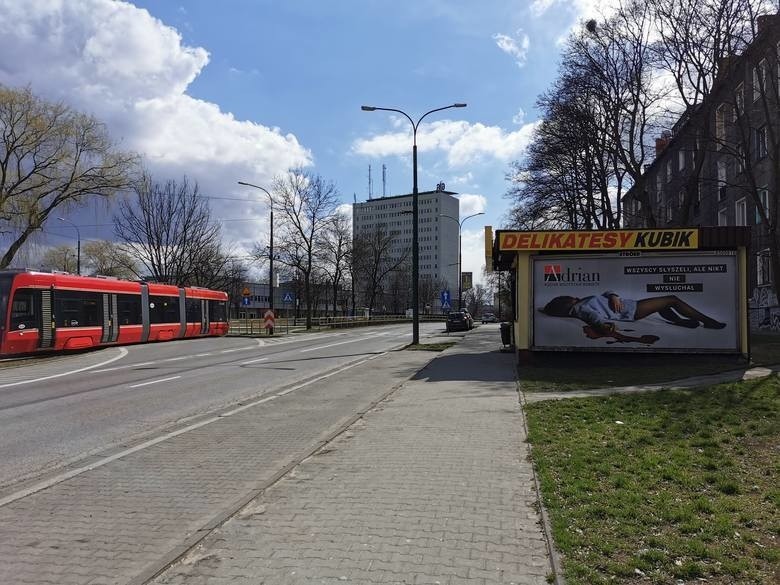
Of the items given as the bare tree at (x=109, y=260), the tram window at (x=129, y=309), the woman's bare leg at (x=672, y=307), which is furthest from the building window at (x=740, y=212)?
the bare tree at (x=109, y=260)

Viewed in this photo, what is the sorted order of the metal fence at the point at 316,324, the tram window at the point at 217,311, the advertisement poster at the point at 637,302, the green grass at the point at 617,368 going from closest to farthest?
the green grass at the point at 617,368 < the advertisement poster at the point at 637,302 < the tram window at the point at 217,311 < the metal fence at the point at 316,324

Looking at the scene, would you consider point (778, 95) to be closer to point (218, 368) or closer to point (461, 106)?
point (461, 106)

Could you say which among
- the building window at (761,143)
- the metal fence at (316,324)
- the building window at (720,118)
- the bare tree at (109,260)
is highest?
the building window at (720,118)

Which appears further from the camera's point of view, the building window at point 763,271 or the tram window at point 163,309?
the building window at point 763,271

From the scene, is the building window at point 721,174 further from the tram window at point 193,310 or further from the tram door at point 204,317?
the tram window at point 193,310

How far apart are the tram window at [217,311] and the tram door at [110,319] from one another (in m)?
9.69

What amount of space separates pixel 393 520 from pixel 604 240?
47.6ft

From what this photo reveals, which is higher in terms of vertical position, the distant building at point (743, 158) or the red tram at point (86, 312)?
the distant building at point (743, 158)

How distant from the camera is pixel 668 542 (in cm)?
411

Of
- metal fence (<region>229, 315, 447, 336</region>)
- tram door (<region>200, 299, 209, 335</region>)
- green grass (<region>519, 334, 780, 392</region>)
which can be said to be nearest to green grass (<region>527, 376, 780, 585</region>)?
green grass (<region>519, 334, 780, 392</region>)

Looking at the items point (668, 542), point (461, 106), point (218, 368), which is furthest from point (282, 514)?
point (461, 106)

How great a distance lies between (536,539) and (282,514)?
6.44 feet

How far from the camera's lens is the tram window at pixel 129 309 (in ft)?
88.2

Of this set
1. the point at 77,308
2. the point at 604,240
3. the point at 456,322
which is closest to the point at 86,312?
the point at 77,308
